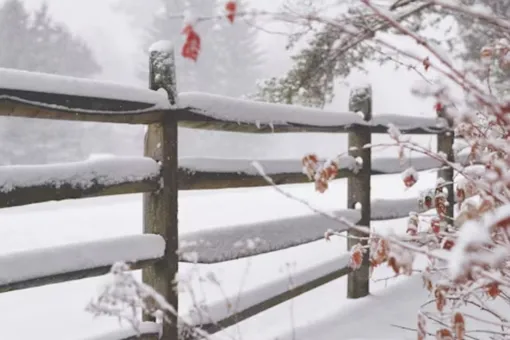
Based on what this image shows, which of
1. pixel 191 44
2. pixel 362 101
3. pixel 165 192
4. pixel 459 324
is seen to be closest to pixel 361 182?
pixel 362 101

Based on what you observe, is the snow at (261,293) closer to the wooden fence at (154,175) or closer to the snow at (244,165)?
the wooden fence at (154,175)

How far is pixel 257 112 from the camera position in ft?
11.3

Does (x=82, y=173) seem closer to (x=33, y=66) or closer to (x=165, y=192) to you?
(x=165, y=192)

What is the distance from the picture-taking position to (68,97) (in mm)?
2410

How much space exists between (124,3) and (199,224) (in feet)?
155

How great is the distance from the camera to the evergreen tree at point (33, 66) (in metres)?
27.8

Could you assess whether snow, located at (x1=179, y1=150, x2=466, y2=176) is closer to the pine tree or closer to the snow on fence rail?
the snow on fence rail

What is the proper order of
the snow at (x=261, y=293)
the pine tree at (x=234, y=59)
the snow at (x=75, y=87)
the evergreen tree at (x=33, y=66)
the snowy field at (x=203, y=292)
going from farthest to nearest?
the pine tree at (x=234, y=59) → the evergreen tree at (x=33, y=66) → the snowy field at (x=203, y=292) → the snow at (x=261, y=293) → the snow at (x=75, y=87)

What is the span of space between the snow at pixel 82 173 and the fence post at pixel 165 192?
83 millimetres

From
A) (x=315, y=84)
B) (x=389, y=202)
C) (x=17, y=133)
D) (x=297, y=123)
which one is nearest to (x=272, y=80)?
(x=315, y=84)

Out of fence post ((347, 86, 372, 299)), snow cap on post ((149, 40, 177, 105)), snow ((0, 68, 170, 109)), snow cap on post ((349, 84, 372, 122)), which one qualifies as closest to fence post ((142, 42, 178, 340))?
snow cap on post ((149, 40, 177, 105))

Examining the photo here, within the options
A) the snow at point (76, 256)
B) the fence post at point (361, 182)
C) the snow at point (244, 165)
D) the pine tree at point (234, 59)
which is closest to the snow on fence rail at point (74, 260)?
the snow at point (76, 256)

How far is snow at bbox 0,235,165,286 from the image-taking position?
7.38ft

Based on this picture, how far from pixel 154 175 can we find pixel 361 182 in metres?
2.34
